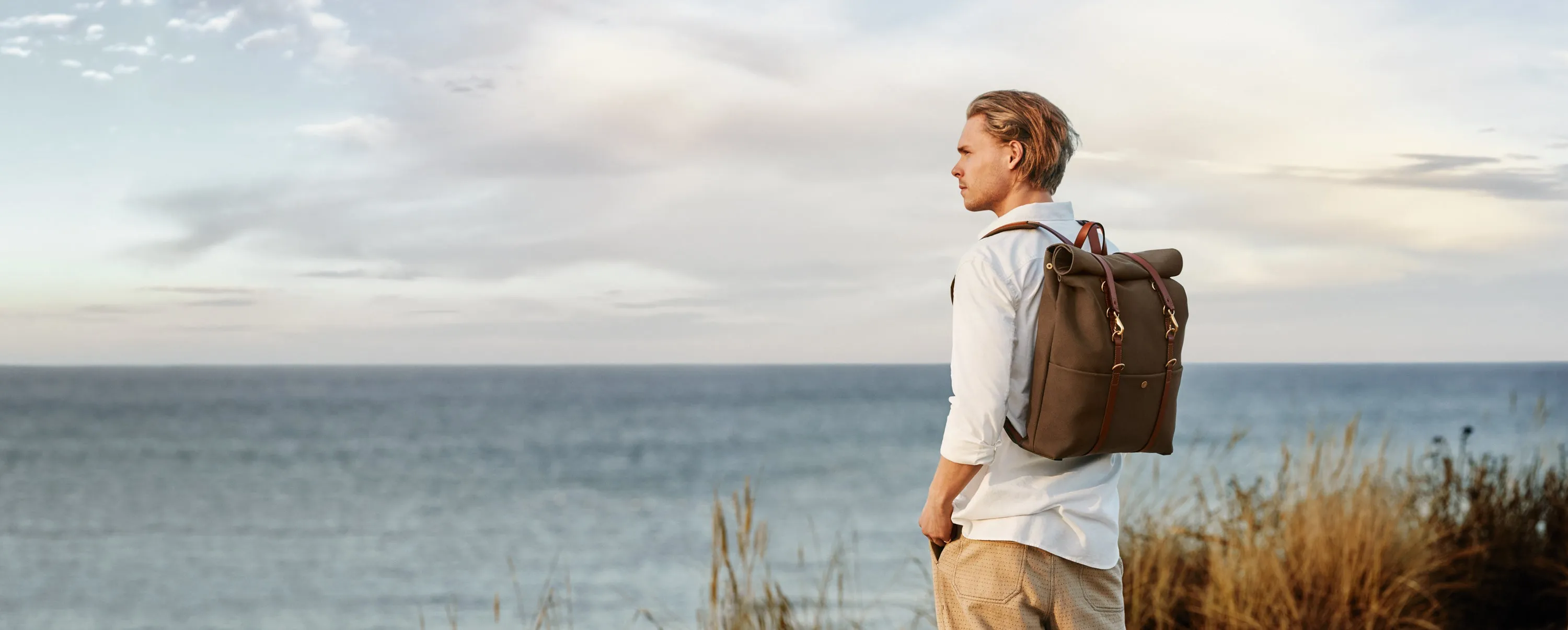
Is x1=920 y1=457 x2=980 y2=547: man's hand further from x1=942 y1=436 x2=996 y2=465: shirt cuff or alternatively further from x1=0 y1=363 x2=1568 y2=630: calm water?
x1=0 y1=363 x2=1568 y2=630: calm water

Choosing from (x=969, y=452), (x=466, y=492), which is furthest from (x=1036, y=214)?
(x=466, y=492)

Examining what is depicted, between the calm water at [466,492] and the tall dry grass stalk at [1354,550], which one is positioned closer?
the tall dry grass stalk at [1354,550]

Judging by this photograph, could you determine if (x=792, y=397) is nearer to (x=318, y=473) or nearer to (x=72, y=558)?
(x=318, y=473)

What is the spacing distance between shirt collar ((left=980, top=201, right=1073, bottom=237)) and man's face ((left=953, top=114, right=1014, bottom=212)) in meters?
0.05

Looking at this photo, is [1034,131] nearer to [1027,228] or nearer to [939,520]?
[1027,228]

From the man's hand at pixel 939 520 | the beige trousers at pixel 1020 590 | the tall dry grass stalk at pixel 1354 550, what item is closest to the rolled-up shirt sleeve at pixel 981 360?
the man's hand at pixel 939 520

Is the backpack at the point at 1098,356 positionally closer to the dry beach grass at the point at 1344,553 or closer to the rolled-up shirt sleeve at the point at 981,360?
the rolled-up shirt sleeve at the point at 981,360

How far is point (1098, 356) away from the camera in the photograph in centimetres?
163

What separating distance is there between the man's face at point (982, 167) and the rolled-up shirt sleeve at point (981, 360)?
0.20 metres

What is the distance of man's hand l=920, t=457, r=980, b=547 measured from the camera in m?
1.64

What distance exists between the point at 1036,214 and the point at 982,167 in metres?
0.13

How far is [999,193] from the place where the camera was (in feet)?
5.97

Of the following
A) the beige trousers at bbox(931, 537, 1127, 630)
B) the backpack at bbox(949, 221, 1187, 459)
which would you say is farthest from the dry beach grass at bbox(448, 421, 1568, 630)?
the backpack at bbox(949, 221, 1187, 459)

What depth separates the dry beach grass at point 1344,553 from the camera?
13.1 feet
